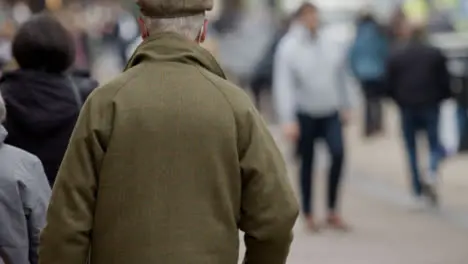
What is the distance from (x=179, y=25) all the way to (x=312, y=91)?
6943 mm

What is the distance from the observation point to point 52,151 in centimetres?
610

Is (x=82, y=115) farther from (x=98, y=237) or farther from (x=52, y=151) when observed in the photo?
(x=52, y=151)

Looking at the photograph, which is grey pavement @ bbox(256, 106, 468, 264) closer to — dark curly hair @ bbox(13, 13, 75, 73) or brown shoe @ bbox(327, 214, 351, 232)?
brown shoe @ bbox(327, 214, 351, 232)

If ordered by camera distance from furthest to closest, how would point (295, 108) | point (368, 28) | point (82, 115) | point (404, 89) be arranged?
1. point (368, 28)
2. point (404, 89)
3. point (295, 108)
4. point (82, 115)

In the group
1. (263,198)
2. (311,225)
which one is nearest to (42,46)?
(263,198)

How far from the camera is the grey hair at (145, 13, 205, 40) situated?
163 inches

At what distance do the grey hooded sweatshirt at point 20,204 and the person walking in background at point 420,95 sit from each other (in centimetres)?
812

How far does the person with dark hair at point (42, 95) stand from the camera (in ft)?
19.9

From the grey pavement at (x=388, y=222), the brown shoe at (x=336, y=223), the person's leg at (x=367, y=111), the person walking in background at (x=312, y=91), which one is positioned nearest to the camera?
the grey pavement at (x=388, y=222)

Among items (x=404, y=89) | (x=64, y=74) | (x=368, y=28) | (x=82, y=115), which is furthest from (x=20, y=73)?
(x=368, y=28)

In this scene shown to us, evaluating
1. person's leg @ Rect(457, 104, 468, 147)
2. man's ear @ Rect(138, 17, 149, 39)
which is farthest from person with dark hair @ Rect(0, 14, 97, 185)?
person's leg @ Rect(457, 104, 468, 147)

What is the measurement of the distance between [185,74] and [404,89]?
353 inches

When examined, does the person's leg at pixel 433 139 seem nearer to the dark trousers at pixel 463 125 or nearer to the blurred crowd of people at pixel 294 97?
the blurred crowd of people at pixel 294 97

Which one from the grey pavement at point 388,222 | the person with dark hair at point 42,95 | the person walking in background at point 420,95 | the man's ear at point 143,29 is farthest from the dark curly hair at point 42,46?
the person walking in background at point 420,95
